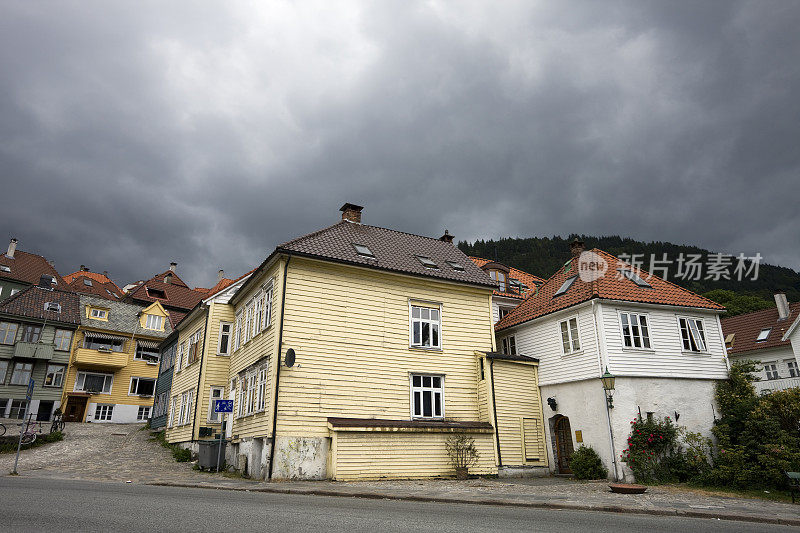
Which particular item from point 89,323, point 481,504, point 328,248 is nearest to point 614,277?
point 328,248

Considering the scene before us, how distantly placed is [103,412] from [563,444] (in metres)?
35.9

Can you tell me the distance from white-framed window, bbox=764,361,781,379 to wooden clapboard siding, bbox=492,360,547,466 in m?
29.3

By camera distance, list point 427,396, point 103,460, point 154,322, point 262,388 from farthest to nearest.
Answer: point 154,322, point 103,460, point 427,396, point 262,388

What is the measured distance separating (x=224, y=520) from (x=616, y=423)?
16051 mm

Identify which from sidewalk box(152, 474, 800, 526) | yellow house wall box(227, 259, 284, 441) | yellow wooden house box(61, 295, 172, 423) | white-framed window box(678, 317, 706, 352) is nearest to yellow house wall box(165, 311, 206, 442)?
yellow house wall box(227, 259, 284, 441)

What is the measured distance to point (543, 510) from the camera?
444 inches

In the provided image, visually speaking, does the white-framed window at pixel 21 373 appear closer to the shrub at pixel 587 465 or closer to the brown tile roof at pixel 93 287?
the brown tile roof at pixel 93 287

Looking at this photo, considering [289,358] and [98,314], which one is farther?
[98,314]

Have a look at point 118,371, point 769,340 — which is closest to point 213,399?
point 118,371

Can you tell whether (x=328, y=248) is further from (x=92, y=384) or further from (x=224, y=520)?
(x=92, y=384)

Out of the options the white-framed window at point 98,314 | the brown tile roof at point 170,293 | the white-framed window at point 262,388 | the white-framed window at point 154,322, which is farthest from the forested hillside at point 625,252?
the white-framed window at point 262,388

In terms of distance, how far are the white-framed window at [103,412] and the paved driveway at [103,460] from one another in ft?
30.1

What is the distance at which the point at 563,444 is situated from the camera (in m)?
22.3

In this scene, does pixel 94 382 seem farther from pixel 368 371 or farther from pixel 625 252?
pixel 625 252
